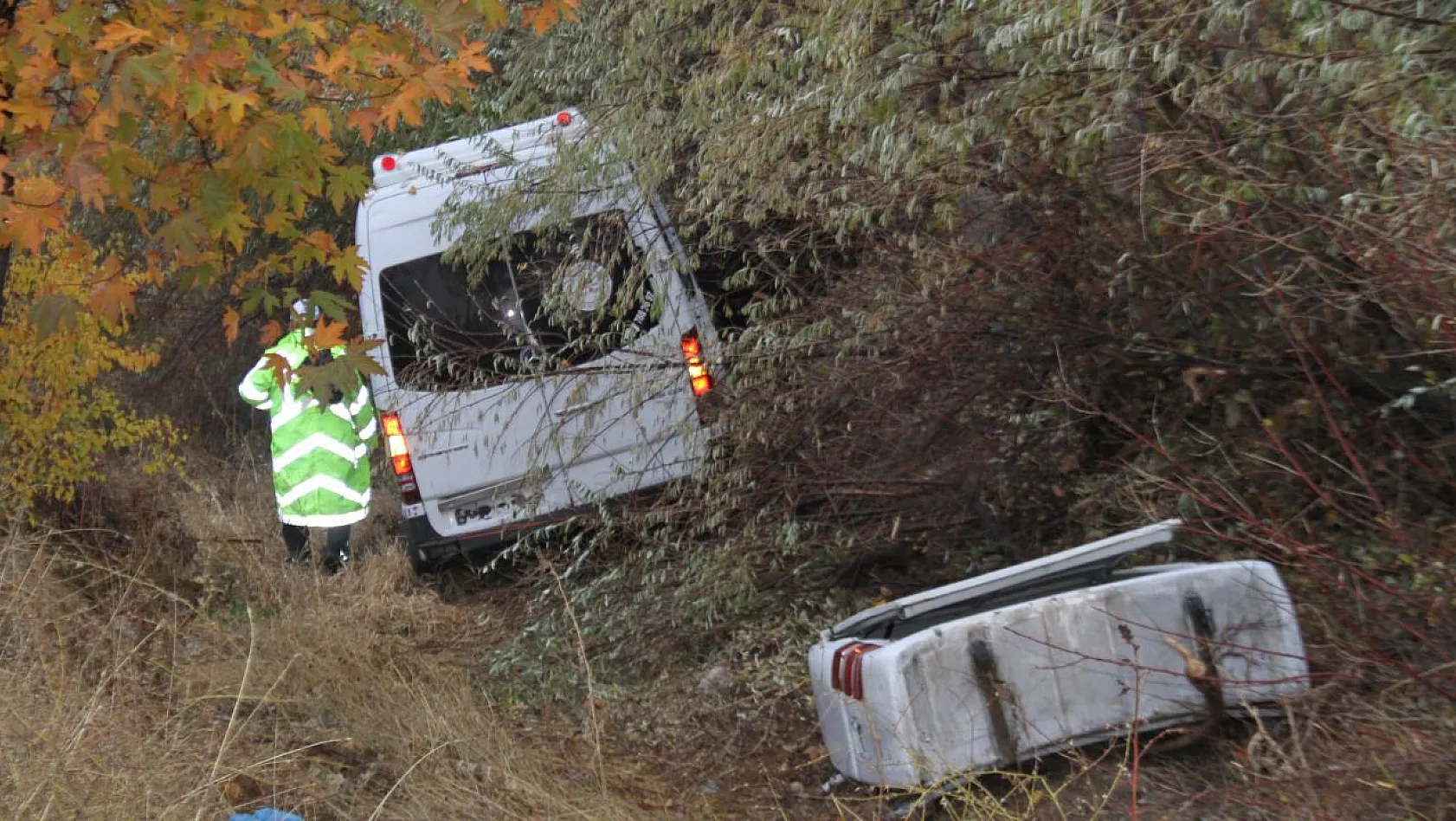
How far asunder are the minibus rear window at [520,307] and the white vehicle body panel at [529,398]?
0.04 metres

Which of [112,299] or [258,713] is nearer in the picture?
[112,299]

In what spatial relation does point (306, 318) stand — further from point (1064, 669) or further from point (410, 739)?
point (1064, 669)

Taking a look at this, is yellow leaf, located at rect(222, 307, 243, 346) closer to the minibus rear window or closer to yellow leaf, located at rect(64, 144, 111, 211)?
the minibus rear window

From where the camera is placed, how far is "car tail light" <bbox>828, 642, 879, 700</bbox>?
14.0 ft

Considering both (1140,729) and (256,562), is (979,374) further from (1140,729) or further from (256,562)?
(256,562)

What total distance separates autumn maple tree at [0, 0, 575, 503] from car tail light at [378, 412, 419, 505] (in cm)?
250

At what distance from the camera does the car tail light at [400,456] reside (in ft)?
25.0

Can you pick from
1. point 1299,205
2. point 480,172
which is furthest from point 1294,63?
point 480,172

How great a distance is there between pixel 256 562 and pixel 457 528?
1.04 m

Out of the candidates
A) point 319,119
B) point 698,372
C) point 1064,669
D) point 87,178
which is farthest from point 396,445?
point 1064,669

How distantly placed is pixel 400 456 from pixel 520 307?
116 cm

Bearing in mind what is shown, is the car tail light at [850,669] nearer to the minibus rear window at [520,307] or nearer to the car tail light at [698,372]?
the car tail light at [698,372]

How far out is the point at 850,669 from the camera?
4352 millimetres

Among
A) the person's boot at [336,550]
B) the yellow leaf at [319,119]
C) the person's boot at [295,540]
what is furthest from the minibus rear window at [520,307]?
the yellow leaf at [319,119]
